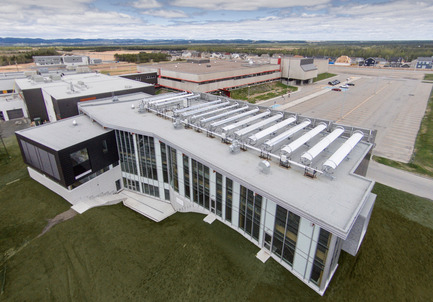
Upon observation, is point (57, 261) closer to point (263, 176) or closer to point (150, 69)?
point (263, 176)

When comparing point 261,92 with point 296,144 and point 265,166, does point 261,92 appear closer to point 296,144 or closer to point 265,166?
point 296,144

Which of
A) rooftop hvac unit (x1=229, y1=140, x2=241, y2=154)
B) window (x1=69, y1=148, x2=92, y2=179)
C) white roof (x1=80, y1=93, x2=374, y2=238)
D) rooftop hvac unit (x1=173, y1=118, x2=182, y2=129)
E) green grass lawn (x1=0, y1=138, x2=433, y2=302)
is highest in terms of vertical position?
rooftop hvac unit (x1=173, y1=118, x2=182, y2=129)

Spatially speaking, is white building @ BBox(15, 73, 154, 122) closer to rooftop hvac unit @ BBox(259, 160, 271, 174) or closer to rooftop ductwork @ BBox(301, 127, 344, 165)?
rooftop hvac unit @ BBox(259, 160, 271, 174)

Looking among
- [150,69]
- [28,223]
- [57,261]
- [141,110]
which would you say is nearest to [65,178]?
[28,223]

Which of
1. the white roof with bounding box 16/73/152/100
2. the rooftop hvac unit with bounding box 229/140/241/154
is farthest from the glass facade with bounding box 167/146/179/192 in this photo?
the white roof with bounding box 16/73/152/100

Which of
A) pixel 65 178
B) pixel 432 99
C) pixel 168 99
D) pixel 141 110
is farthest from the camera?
pixel 432 99

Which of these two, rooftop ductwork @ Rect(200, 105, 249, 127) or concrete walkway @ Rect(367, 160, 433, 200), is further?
concrete walkway @ Rect(367, 160, 433, 200)
